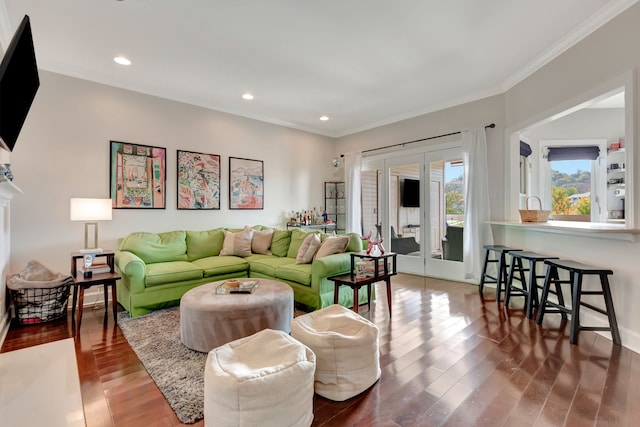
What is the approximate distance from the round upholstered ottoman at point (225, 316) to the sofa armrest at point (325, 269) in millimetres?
602

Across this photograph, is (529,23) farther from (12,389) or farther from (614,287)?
(12,389)

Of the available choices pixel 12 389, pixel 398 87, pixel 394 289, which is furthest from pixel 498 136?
pixel 12 389

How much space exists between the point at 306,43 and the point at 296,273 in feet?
8.07

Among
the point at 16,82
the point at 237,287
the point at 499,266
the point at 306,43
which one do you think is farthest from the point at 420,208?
the point at 16,82

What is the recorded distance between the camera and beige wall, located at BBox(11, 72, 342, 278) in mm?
3303

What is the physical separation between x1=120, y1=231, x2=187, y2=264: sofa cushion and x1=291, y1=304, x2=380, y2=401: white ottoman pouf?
Result: 2.62m

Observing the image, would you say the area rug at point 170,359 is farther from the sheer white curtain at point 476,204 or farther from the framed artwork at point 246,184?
the sheer white curtain at point 476,204

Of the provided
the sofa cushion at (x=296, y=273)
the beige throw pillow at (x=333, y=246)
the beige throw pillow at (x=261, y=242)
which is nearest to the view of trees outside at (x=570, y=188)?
the beige throw pillow at (x=333, y=246)

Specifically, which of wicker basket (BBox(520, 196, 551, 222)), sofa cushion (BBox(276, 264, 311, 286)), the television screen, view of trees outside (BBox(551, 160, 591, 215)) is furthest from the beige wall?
view of trees outside (BBox(551, 160, 591, 215))

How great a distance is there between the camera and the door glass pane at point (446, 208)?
4.73 meters

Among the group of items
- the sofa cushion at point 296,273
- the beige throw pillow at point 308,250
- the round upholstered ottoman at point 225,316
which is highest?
the beige throw pillow at point 308,250

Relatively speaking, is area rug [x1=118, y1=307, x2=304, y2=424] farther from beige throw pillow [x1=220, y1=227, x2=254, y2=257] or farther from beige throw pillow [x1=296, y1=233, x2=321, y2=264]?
beige throw pillow [x1=220, y1=227, x2=254, y2=257]

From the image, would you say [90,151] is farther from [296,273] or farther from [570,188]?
[570,188]

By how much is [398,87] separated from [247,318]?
3.55m
